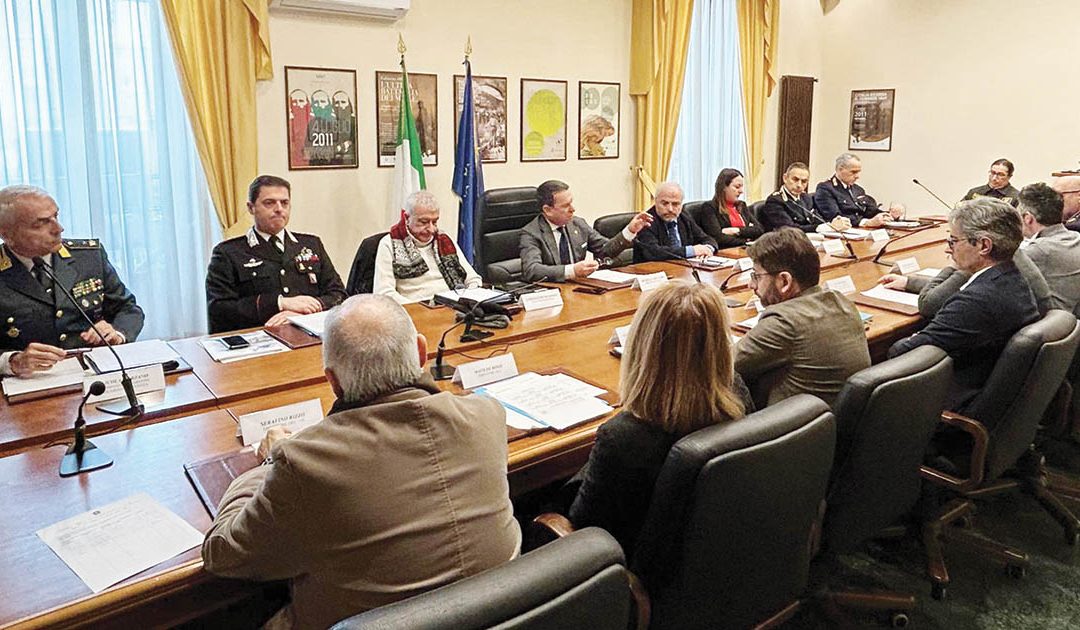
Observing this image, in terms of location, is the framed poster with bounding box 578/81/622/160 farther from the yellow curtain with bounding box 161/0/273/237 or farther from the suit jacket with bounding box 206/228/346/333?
the suit jacket with bounding box 206/228/346/333

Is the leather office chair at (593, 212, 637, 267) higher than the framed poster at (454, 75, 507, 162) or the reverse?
the reverse

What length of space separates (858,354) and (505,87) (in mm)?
3767

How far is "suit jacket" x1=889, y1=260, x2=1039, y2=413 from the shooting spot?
229 centimetres

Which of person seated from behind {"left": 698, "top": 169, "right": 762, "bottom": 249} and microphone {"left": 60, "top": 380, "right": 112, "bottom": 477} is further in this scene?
person seated from behind {"left": 698, "top": 169, "right": 762, "bottom": 249}

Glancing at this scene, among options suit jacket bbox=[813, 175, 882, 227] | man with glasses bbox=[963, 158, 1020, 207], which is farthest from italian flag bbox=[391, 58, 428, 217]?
man with glasses bbox=[963, 158, 1020, 207]

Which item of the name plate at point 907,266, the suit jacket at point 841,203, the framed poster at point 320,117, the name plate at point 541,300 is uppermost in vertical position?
the framed poster at point 320,117

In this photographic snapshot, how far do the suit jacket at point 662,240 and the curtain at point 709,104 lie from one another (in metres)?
1.91

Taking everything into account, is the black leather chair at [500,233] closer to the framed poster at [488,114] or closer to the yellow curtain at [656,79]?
the framed poster at [488,114]

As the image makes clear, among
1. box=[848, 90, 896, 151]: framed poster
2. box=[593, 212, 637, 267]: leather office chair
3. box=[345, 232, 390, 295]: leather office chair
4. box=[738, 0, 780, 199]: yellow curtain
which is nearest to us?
box=[345, 232, 390, 295]: leather office chair

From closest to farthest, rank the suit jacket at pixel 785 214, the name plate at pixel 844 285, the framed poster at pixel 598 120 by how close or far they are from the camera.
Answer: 1. the name plate at pixel 844 285
2. the suit jacket at pixel 785 214
3. the framed poster at pixel 598 120

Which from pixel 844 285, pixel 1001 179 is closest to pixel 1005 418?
pixel 844 285

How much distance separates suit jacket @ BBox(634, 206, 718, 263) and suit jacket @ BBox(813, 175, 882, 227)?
1989 millimetres

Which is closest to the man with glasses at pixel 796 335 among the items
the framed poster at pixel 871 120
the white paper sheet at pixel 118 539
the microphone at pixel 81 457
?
the white paper sheet at pixel 118 539

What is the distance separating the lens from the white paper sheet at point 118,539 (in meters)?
1.21
